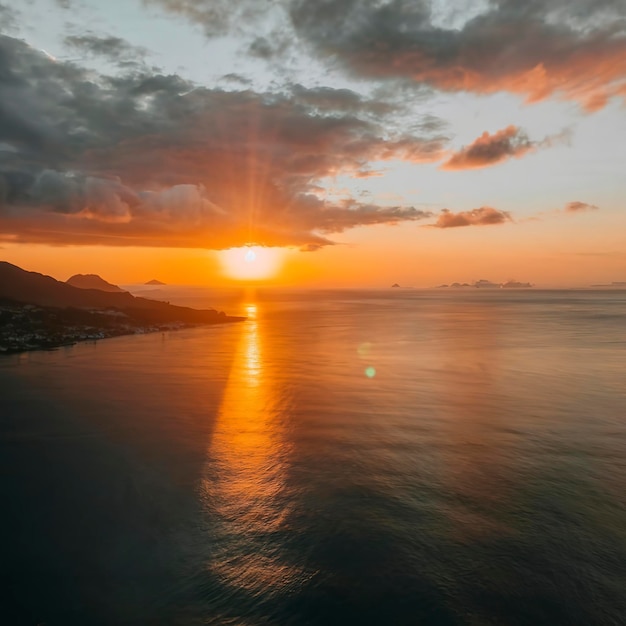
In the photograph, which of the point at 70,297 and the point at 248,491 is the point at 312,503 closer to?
the point at 248,491

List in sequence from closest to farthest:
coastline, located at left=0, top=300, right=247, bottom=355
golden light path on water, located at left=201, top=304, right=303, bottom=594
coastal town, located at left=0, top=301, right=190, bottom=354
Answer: golden light path on water, located at left=201, top=304, right=303, bottom=594, coastal town, located at left=0, top=301, right=190, bottom=354, coastline, located at left=0, top=300, right=247, bottom=355

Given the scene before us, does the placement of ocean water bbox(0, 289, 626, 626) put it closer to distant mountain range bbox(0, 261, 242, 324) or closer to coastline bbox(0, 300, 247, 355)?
coastline bbox(0, 300, 247, 355)

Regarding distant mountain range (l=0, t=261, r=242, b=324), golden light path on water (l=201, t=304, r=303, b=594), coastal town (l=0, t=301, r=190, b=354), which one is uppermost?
distant mountain range (l=0, t=261, r=242, b=324)

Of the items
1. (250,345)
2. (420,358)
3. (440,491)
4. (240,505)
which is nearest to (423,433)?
(440,491)

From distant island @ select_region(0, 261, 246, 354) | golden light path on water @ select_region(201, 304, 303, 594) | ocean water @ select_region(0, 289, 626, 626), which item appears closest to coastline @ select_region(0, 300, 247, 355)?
distant island @ select_region(0, 261, 246, 354)

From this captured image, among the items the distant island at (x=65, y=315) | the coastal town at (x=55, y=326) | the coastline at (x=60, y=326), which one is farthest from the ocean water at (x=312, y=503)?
the distant island at (x=65, y=315)

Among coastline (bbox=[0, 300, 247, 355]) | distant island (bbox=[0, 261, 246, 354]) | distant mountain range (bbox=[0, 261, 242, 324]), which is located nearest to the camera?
coastline (bbox=[0, 300, 247, 355])

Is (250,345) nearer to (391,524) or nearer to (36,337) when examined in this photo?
(36,337)
